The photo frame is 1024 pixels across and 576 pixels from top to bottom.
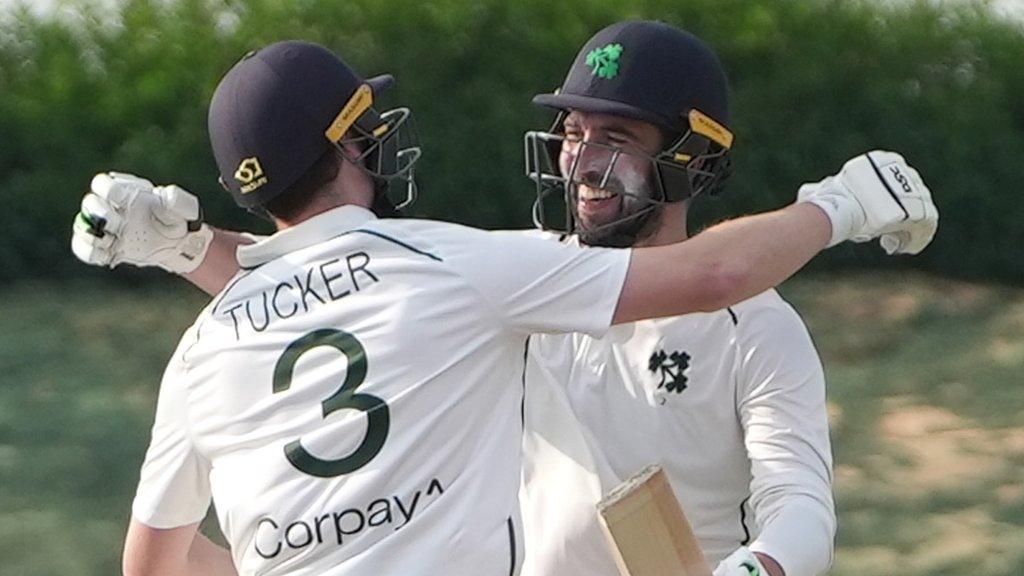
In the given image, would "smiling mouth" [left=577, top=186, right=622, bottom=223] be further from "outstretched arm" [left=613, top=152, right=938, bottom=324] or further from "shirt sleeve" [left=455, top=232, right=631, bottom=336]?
"shirt sleeve" [left=455, top=232, right=631, bottom=336]

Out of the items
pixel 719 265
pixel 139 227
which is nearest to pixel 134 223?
pixel 139 227

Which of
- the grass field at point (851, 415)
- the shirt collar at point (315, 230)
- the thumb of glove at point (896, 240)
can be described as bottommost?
the grass field at point (851, 415)

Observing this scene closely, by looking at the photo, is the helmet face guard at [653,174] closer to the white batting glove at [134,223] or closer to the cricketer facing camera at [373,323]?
the cricketer facing camera at [373,323]

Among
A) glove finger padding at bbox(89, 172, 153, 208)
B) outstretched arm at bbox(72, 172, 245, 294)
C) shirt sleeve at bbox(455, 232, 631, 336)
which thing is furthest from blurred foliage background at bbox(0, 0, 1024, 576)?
shirt sleeve at bbox(455, 232, 631, 336)

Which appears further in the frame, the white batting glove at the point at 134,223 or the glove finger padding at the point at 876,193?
the white batting glove at the point at 134,223

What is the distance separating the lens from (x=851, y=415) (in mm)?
8836

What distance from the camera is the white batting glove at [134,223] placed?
13.0 feet

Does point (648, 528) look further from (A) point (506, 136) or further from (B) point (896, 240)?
(A) point (506, 136)

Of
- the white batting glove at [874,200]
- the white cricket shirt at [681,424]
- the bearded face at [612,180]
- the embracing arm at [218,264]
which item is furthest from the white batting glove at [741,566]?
the embracing arm at [218,264]

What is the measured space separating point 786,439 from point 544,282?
1.91 ft

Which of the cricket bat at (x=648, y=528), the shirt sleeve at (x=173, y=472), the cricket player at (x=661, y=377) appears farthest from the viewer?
the cricket player at (x=661, y=377)

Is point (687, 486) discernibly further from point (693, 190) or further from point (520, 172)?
point (520, 172)

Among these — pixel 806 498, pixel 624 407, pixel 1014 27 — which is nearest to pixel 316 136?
pixel 624 407

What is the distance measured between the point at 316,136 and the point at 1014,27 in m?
6.84
